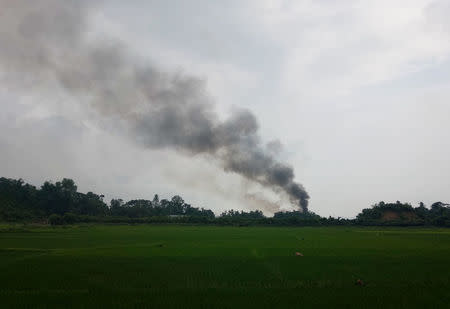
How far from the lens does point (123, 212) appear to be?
94000 millimetres

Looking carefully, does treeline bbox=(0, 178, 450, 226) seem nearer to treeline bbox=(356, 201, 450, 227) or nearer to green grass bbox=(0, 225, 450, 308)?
treeline bbox=(356, 201, 450, 227)

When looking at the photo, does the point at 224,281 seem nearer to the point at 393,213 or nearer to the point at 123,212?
the point at 393,213

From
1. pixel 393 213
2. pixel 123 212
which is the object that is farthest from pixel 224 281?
pixel 123 212

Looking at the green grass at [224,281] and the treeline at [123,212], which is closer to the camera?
the green grass at [224,281]

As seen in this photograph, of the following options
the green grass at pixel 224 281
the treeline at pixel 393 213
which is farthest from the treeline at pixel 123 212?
the green grass at pixel 224 281

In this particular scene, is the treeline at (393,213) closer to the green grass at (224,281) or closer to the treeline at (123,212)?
the treeline at (123,212)

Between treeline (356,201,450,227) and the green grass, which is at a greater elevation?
treeline (356,201,450,227)

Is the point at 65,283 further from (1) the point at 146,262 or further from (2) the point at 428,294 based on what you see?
(2) the point at 428,294

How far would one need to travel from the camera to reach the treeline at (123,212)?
227ft

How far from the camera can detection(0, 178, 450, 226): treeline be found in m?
69.2

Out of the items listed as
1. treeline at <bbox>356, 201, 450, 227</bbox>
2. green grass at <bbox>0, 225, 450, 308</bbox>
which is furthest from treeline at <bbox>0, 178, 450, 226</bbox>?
green grass at <bbox>0, 225, 450, 308</bbox>

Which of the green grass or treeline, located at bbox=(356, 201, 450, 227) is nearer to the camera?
the green grass

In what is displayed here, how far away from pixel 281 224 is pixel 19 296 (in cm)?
6511

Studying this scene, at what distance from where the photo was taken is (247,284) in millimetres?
12477
